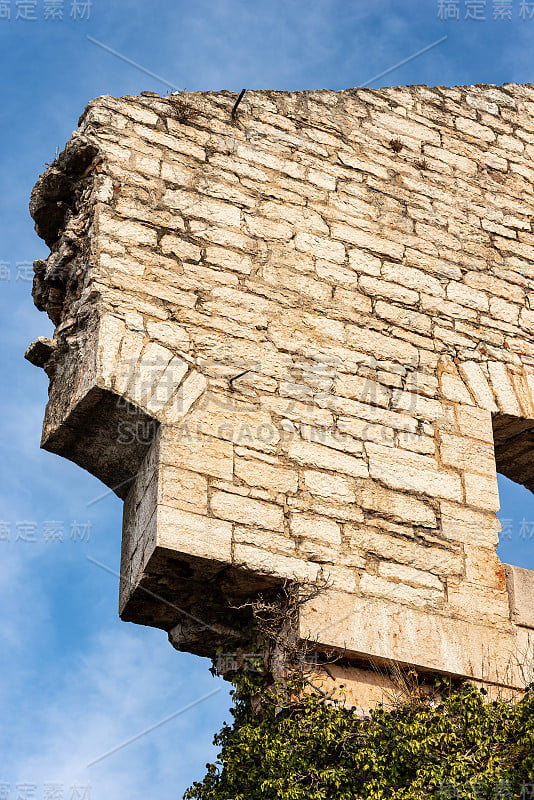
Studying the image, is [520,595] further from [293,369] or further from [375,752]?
[293,369]

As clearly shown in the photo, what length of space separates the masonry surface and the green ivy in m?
0.34

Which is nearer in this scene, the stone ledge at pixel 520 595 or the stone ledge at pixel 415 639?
the stone ledge at pixel 415 639

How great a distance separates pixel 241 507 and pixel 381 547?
0.79m

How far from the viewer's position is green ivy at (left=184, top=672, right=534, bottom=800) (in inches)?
155

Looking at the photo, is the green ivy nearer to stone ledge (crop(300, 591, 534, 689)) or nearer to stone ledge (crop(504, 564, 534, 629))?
stone ledge (crop(300, 591, 534, 689))

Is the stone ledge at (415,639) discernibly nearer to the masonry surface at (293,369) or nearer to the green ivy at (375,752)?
the masonry surface at (293,369)

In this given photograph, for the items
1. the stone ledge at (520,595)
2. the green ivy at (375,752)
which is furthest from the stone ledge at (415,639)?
the green ivy at (375,752)

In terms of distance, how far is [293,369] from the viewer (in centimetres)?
504

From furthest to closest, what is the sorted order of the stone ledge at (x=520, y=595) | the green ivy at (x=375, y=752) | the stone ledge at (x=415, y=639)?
the stone ledge at (x=520, y=595)
the stone ledge at (x=415, y=639)
the green ivy at (x=375, y=752)

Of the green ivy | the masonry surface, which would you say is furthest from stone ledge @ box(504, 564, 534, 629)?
the green ivy

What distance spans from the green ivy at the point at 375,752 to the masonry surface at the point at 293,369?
34 cm

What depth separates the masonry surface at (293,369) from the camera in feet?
14.9

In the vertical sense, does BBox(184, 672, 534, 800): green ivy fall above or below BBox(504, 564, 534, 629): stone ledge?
below

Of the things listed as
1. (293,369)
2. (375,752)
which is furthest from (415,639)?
(293,369)
